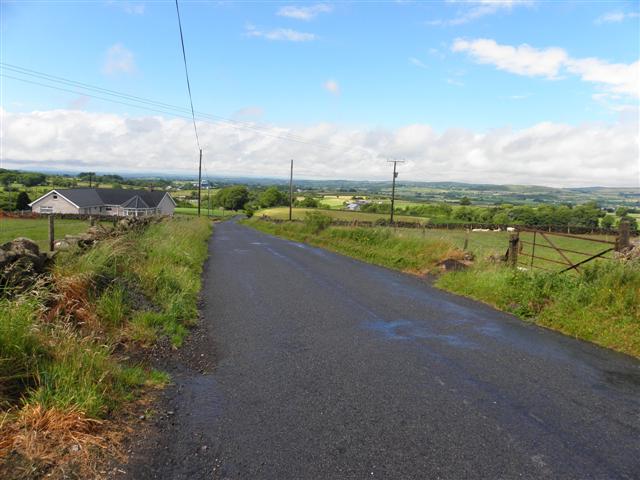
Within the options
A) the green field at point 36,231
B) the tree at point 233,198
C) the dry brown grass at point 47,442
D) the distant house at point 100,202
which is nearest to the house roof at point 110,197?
the distant house at point 100,202

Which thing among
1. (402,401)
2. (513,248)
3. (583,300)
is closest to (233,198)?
(513,248)

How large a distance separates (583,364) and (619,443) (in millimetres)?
2495

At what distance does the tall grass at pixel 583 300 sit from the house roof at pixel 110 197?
77.7 meters

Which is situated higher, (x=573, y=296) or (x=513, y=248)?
(x=513, y=248)

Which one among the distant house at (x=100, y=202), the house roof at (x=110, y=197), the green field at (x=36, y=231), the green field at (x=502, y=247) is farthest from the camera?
the house roof at (x=110, y=197)

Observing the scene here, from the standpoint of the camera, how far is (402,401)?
4.89 m

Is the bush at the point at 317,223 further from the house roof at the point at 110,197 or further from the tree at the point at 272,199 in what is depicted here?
the tree at the point at 272,199

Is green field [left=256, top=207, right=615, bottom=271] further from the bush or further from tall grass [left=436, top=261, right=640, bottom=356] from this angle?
the bush

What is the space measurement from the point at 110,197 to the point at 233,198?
203 ft

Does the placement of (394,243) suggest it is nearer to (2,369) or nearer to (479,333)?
(479,333)

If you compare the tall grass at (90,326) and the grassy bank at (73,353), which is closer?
the grassy bank at (73,353)

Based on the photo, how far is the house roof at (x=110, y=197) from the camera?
75.6 metres

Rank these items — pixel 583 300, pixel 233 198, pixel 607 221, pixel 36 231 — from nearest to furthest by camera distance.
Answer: pixel 583 300
pixel 36 231
pixel 607 221
pixel 233 198

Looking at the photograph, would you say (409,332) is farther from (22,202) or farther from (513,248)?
(22,202)
